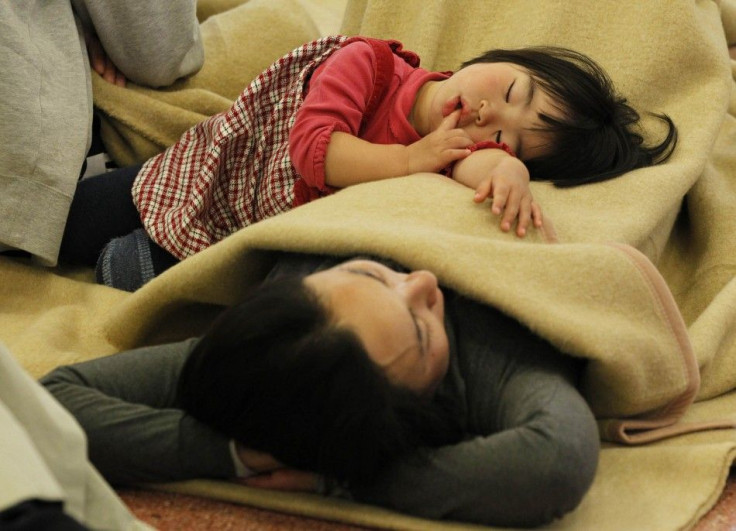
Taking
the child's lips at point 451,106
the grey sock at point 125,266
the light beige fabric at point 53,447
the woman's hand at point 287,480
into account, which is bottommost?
the grey sock at point 125,266

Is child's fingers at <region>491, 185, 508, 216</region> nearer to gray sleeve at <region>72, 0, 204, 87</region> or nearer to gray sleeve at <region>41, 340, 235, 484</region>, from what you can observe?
gray sleeve at <region>41, 340, 235, 484</region>

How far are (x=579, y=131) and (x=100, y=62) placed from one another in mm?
735

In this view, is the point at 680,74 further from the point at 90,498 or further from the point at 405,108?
the point at 90,498

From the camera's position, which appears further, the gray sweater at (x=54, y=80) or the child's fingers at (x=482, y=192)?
the gray sweater at (x=54, y=80)

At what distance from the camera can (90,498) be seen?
2.20ft

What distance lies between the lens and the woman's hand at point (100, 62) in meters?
1.40

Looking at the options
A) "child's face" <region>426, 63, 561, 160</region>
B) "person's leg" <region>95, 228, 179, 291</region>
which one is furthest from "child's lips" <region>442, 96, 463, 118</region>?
"person's leg" <region>95, 228, 179, 291</region>

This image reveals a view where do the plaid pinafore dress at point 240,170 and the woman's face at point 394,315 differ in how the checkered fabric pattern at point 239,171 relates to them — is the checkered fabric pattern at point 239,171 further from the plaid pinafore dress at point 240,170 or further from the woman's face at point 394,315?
the woman's face at point 394,315

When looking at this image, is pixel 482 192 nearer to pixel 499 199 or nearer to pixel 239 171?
pixel 499 199

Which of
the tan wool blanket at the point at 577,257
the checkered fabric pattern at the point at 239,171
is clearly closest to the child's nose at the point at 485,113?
the tan wool blanket at the point at 577,257

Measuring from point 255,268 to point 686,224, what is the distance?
2.32 ft

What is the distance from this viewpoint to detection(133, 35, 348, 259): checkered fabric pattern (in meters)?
1.22

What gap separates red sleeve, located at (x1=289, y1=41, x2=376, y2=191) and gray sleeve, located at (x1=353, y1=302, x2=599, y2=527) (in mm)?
436

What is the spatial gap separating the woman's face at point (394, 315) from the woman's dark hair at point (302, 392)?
0.01m
